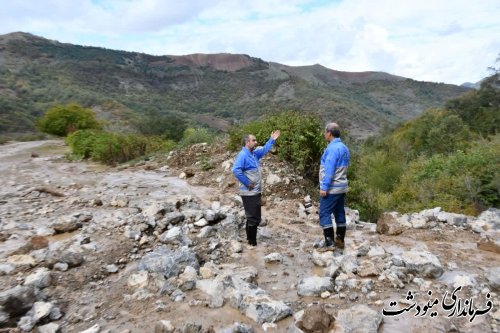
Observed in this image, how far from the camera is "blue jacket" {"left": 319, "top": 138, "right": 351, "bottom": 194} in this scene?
519cm

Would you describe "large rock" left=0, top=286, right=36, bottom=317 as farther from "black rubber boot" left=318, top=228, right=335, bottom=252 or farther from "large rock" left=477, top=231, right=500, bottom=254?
"large rock" left=477, top=231, right=500, bottom=254

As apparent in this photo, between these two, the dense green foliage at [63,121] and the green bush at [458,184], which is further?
the dense green foliage at [63,121]

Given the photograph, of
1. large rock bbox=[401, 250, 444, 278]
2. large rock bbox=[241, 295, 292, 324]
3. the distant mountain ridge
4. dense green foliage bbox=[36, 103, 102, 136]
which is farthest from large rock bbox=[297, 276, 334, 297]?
the distant mountain ridge

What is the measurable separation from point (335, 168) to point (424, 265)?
5.08 ft

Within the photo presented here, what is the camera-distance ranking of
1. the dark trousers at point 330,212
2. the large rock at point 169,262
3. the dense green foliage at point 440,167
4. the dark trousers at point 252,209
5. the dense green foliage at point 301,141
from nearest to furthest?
1. the large rock at point 169,262
2. the dark trousers at point 330,212
3. the dark trousers at point 252,209
4. the dense green foliage at point 301,141
5. the dense green foliage at point 440,167

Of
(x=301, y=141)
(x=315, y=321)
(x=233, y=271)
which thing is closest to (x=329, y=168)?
(x=233, y=271)

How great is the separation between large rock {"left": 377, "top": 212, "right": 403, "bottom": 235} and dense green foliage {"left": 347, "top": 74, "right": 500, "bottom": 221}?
2492 millimetres

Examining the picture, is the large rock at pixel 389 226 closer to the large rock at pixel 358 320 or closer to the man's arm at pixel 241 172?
the man's arm at pixel 241 172

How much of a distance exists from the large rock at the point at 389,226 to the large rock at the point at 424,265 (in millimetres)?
1479

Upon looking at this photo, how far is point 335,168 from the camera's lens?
206 inches

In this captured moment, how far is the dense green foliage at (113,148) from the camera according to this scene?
52.1 ft

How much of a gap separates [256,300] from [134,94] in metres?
104

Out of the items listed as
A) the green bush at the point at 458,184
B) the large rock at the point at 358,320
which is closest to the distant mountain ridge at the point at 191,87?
the green bush at the point at 458,184

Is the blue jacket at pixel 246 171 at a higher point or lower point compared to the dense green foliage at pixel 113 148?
higher
